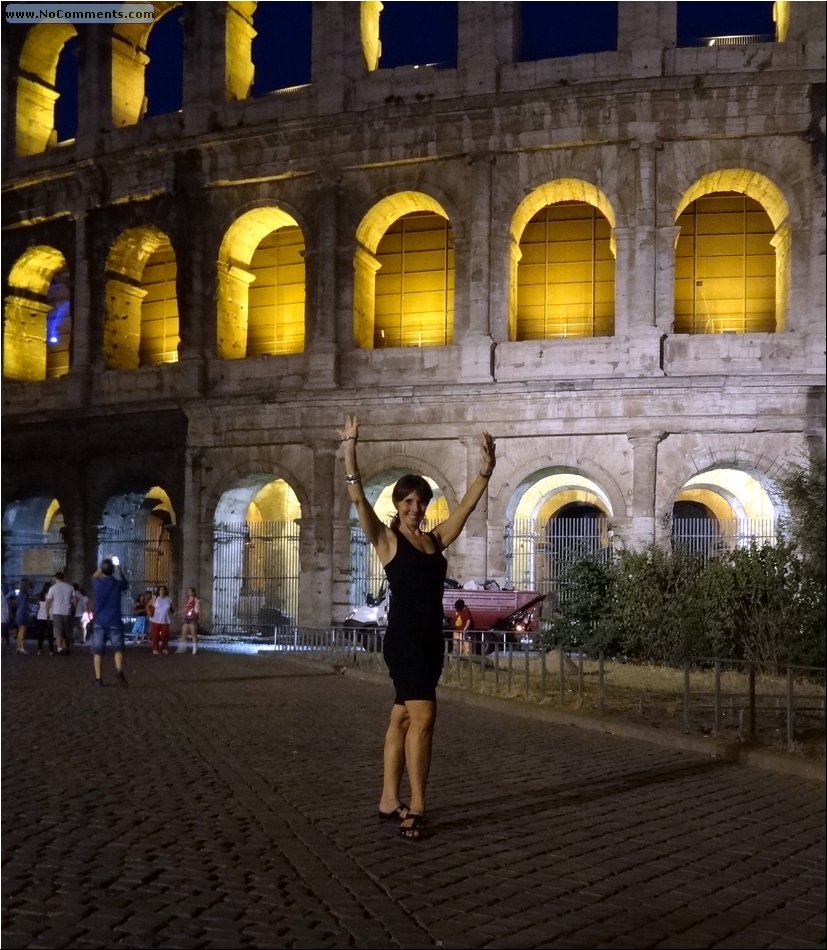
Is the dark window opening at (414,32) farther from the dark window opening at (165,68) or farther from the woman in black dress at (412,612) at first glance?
the woman in black dress at (412,612)

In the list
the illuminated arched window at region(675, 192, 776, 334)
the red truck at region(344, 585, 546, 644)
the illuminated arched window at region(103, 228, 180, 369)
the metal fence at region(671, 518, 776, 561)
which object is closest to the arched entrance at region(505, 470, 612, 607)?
the red truck at region(344, 585, 546, 644)

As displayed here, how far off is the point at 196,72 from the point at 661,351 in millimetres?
11079

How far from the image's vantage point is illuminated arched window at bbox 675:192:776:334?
896 inches

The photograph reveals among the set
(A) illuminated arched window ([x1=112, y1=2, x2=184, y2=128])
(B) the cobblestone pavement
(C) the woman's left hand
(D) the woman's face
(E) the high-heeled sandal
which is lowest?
(B) the cobblestone pavement

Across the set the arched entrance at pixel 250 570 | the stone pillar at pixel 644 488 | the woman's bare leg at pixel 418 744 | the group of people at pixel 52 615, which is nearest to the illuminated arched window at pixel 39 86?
the arched entrance at pixel 250 570

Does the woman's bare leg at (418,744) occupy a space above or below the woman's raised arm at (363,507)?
below

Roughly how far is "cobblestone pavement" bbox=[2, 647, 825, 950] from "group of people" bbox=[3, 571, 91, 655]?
8997 mm

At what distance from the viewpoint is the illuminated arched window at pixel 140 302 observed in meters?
25.8

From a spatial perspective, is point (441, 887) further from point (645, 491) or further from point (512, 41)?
point (512, 41)

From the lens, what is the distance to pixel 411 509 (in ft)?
17.2

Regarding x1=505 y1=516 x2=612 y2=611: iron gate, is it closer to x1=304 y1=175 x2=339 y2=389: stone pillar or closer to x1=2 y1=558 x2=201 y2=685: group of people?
x1=304 y1=175 x2=339 y2=389: stone pillar

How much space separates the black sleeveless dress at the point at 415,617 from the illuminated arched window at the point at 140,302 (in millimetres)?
21582

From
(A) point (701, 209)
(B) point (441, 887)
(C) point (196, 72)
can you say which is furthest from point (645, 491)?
(B) point (441, 887)

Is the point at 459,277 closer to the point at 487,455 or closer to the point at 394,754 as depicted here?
the point at 487,455
